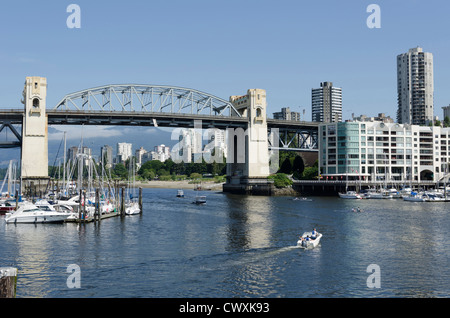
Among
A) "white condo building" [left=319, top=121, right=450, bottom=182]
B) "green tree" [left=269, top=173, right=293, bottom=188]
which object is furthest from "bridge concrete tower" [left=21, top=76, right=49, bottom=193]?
"white condo building" [left=319, top=121, right=450, bottom=182]

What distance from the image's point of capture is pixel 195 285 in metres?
31.5

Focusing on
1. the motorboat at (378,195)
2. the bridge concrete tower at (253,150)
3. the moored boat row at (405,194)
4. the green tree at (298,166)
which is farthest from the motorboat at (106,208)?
the green tree at (298,166)

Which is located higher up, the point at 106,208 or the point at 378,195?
the point at 106,208

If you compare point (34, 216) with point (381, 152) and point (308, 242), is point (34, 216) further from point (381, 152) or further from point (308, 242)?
point (381, 152)

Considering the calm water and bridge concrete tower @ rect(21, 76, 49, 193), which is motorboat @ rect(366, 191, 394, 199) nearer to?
the calm water

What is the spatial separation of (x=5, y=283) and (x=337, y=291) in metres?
20.8

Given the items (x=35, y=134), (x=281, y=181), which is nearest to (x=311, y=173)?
(x=281, y=181)

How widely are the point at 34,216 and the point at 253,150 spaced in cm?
9004

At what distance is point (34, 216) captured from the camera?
63.0 m

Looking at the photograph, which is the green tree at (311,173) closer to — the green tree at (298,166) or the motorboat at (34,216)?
the green tree at (298,166)

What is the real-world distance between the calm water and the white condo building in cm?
8270

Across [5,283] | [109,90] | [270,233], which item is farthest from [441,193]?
[5,283]
